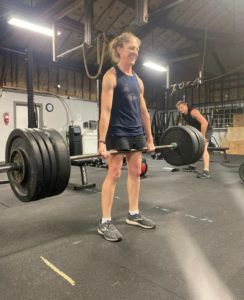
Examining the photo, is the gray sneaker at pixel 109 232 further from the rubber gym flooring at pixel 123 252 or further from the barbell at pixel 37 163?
the barbell at pixel 37 163

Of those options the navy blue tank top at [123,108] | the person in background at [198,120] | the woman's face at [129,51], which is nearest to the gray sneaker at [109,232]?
the navy blue tank top at [123,108]

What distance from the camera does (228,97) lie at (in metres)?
9.20

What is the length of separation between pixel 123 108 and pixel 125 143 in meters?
0.22

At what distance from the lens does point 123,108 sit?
171 cm

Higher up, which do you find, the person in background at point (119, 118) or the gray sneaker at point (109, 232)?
the person in background at point (119, 118)

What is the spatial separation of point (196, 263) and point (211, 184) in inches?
84.8

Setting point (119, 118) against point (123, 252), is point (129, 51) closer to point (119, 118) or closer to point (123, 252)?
point (119, 118)

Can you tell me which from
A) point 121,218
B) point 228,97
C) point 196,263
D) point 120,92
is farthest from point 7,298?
point 228,97

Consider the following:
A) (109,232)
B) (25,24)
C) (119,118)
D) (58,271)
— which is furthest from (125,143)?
(25,24)

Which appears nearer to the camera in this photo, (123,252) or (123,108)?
(123,252)

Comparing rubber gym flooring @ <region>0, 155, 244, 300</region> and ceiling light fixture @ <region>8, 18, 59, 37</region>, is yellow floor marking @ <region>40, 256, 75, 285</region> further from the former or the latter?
ceiling light fixture @ <region>8, 18, 59, 37</region>

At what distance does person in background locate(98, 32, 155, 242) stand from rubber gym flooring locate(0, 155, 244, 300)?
198 millimetres

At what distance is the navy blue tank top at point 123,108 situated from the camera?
1.69m

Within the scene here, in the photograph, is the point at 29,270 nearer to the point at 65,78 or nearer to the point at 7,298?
the point at 7,298
